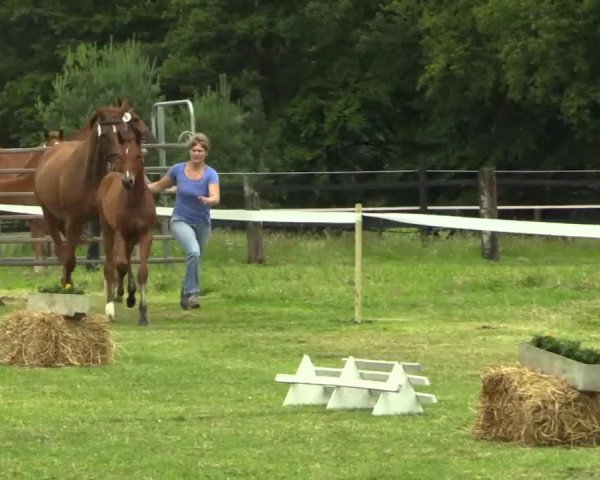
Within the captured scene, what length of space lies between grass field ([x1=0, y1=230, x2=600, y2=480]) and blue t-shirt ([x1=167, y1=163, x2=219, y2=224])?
108cm

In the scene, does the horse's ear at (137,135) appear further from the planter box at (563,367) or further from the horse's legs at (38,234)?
the planter box at (563,367)

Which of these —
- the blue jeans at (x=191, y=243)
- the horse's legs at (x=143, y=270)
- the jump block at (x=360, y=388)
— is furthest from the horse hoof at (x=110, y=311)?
the jump block at (x=360, y=388)

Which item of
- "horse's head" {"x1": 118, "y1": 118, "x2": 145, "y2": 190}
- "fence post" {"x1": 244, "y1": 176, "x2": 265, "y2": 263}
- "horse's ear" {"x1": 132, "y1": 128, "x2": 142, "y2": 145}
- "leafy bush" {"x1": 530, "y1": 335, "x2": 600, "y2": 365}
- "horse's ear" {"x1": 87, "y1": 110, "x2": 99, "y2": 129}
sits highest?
"horse's ear" {"x1": 87, "y1": 110, "x2": 99, "y2": 129}

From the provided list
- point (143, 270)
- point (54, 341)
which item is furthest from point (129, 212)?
point (54, 341)

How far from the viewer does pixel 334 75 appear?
52.9m

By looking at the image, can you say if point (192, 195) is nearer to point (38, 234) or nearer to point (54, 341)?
point (54, 341)

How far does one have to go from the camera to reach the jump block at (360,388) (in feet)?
32.9

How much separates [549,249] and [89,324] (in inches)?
638

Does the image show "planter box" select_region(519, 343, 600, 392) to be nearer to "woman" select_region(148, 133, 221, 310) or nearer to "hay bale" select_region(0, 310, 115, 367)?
"hay bale" select_region(0, 310, 115, 367)

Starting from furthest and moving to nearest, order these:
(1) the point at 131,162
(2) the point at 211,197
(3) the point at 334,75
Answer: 1. (3) the point at 334,75
2. (2) the point at 211,197
3. (1) the point at 131,162

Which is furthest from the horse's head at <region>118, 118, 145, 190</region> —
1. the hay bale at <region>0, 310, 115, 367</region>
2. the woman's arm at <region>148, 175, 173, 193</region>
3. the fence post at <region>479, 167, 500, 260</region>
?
the fence post at <region>479, 167, 500, 260</region>

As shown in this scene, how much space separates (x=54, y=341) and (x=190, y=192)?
16.8 feet

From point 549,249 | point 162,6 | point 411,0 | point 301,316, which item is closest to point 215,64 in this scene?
point 162,6

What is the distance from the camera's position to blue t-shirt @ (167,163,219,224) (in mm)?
17828
